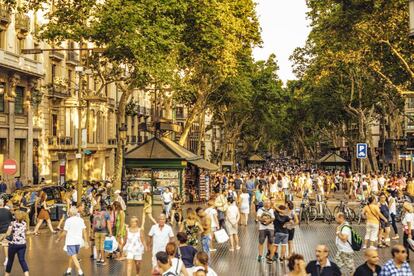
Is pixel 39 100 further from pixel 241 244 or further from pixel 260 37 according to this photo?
pixel 241 244

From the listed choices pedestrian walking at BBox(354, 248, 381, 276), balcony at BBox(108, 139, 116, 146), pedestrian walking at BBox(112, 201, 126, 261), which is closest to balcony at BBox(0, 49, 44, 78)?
balcony at BBox(108, 139, 116, 146)

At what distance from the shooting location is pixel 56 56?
140ft

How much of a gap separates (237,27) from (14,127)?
14234 mm

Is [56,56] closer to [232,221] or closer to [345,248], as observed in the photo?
[232,221]

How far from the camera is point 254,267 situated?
14.6 m

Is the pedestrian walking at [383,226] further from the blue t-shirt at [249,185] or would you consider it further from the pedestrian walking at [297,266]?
the blue t-shirt at [249,185]

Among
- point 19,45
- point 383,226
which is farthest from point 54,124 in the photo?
point 383,226

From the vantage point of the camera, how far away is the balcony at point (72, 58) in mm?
45569

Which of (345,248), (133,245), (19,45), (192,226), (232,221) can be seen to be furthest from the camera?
(19,45)

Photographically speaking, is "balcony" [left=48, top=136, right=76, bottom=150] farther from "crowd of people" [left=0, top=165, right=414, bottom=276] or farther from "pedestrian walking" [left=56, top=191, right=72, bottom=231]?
"crowd of people" [left=0, top=165, right=414, bottom=276]

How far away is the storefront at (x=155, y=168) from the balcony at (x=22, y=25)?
11.1m

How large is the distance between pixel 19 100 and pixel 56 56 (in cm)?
647

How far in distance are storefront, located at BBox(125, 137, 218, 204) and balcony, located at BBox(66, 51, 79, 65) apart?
52.5 ft

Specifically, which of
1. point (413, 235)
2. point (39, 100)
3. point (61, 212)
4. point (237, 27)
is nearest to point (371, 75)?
point (237, 27)
